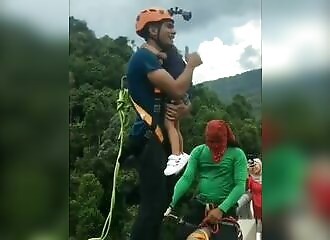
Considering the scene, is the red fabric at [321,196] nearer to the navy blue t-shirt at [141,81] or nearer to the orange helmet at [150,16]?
the navy blue t-shirt at [141,81]

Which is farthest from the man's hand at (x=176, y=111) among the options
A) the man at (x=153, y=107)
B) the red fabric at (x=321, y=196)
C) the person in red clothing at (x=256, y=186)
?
the red fabric at (x=321, y=196)

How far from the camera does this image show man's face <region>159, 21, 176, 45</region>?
2.05 m

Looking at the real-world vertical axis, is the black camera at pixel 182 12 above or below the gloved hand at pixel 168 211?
above

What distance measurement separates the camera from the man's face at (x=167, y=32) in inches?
80.9

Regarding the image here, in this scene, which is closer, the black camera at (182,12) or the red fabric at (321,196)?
the red fabric at (321,196)

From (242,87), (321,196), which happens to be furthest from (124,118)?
(321,196)

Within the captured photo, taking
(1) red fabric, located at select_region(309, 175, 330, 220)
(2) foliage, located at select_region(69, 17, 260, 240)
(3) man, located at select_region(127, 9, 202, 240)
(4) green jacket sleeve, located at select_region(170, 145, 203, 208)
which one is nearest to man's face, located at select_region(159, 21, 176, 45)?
(3) man, located at select_region(127, 9, 202, 240)

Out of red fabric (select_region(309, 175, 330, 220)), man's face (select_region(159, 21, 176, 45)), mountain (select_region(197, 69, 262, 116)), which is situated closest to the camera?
red fabric (select_region(309, 175, 330, 220))

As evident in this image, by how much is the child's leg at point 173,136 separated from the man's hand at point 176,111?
16 mm

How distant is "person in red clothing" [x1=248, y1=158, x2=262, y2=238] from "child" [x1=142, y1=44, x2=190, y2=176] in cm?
21

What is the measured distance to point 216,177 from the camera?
200cm

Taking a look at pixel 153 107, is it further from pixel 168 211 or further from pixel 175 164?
pixel 168 211

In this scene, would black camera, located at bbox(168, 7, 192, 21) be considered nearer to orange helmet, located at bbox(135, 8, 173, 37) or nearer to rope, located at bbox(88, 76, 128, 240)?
orange helmet, located at bbox(135, 8, 173, 37)

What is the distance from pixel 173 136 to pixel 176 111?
8 cm
